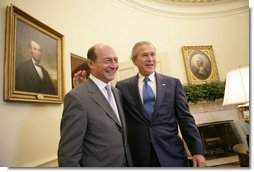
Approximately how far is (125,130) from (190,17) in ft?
2.34

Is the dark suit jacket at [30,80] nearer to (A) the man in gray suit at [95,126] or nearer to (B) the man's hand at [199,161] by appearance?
(A) the man in gray suit at [95,126]

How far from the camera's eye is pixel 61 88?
1.33 metres

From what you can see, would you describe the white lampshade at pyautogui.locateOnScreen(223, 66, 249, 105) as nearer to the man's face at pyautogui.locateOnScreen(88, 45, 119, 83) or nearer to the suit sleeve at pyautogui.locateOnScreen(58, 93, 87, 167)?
the man's face at pyautogui.locateOnScreen(88, 45, 119, 83)

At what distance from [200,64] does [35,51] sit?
899mm

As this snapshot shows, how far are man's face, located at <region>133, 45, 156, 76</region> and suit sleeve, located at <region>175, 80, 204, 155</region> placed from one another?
18 centimetres

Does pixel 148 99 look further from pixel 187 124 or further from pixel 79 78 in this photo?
pixel 79 78

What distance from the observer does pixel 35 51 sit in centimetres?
122

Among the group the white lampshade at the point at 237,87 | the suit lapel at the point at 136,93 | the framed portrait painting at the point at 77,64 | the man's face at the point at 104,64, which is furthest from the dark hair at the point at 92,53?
the white lampshade at the point at 237,87

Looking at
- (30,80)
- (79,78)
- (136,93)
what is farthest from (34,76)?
(136,93)

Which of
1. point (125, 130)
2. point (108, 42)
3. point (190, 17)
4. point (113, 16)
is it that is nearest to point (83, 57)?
point (108, 42)

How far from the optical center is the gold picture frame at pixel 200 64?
4.07 feet

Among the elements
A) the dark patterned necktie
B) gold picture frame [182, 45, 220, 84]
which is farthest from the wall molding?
the dark patterned necktie

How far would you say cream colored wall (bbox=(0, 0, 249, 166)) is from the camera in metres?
1.11

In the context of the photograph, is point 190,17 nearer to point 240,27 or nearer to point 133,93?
point 240,27
